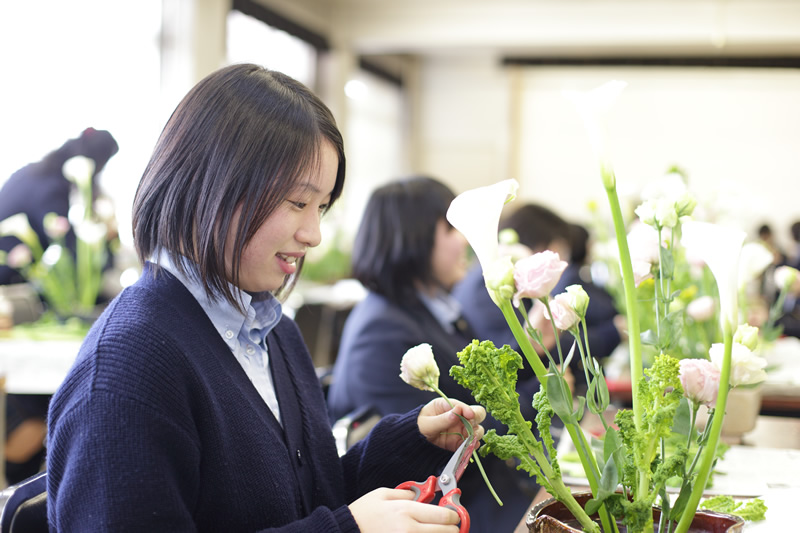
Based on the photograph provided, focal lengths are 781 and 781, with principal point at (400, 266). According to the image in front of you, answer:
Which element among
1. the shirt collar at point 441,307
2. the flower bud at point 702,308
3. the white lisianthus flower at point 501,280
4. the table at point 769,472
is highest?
the white lisianthus flower at point 501,280

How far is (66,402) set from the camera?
877 mm

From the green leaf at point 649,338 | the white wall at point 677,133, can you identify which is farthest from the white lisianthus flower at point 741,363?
the white wall at point 677,133

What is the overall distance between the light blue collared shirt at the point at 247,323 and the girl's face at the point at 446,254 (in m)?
0.95

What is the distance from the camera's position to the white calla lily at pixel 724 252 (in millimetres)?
754

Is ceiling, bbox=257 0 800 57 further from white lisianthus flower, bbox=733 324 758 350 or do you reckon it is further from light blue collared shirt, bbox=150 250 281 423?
white lisianthus flower, bbox=733 324 758 350

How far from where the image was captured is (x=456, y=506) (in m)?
0.91

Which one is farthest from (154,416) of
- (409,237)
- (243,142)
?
(409,237)

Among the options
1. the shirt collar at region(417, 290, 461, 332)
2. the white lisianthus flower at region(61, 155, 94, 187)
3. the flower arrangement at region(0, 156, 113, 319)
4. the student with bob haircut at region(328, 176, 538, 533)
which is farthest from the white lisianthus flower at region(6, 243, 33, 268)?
the shirt collar at region(417, 290, 461, 332)

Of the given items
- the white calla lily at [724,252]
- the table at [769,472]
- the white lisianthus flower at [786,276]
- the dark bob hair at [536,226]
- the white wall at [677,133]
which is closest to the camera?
the white calla lily at [724,252]

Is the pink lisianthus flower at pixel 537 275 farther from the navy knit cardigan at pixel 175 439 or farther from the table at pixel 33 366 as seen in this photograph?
the table at pixel 33 366

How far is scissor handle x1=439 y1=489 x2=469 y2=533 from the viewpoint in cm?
89

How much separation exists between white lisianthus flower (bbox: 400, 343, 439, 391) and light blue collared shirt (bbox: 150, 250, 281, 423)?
0.30 metres

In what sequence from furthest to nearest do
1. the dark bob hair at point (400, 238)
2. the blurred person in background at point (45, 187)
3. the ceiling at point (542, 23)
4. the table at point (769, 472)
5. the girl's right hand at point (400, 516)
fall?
the ceiling at point (542, 23), the blurred person in background at point (45, 187), the dark bob hair at point (400, 238), the table at point (769, 472), the girl's right hand at point (400, 516)

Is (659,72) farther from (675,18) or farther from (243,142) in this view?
(243,142)
